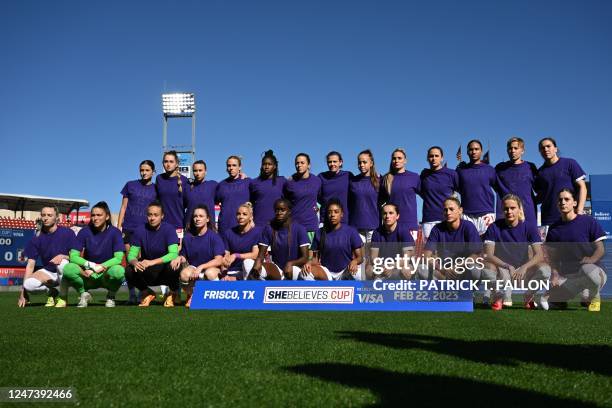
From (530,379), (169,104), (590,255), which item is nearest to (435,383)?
(530,379)

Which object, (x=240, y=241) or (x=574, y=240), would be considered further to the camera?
(x=240, y=241)

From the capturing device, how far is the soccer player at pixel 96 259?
8.93 metres

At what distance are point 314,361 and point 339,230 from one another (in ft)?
16.2

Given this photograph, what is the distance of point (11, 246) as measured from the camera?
879 inches

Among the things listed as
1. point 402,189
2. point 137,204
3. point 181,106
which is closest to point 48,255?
point 137,204

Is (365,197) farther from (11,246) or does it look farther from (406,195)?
(11,246)

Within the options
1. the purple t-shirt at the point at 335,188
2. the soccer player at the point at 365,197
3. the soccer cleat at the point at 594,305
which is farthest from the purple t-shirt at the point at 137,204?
the soccer cleat at the point at 594,305

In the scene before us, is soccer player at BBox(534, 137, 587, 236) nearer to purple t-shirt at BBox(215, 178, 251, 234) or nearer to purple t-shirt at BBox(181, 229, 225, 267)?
Answer: purple t-shirt at BBox(215, 178, 251, 234)

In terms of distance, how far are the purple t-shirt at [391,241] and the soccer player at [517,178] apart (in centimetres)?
188

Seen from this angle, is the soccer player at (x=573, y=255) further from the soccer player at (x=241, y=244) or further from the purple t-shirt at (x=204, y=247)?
the purple t-shirt at (x=204, y=247)

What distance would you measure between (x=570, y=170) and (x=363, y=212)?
11.3 ft

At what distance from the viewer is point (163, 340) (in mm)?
4691

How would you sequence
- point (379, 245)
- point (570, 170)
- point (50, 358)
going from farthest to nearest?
point (570, 170), point (379, 245), point (50, 358)

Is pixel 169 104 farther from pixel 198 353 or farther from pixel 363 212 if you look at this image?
pixel 198 353
